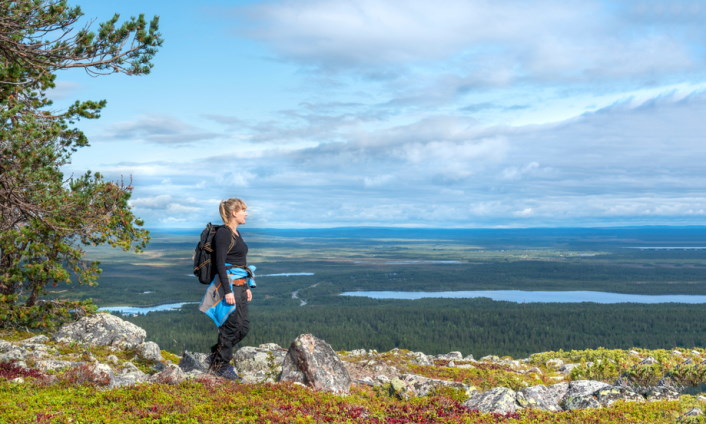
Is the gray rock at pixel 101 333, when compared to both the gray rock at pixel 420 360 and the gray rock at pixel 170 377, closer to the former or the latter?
the gray rock at pixel 170 377

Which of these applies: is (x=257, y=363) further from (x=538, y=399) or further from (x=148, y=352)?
(x=538, y=399)

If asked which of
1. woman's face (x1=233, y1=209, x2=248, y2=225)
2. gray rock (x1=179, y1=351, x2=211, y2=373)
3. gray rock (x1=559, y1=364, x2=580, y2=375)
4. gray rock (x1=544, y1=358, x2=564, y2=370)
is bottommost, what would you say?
gray rock (x1=544, y1=358, x2=564, y2=370)

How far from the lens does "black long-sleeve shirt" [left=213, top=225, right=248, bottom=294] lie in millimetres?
12484

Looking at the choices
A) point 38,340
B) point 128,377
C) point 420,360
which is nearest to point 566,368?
point 420,360

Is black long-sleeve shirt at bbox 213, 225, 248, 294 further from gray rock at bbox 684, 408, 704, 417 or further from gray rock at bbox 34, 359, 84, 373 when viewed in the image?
gray rock at bbox 684, 408, 704, 417

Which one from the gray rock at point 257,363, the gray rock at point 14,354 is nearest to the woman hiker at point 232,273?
the gray rock at point 257,363

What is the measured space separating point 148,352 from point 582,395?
45.6 ft

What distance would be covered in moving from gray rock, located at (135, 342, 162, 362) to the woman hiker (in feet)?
21.0

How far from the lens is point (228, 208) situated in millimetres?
12797

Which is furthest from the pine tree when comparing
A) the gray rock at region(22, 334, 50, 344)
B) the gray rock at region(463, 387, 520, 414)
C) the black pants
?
the gray rock at region(463, 387, 520, 414)

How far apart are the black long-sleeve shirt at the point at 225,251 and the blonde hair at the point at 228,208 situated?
23 cm

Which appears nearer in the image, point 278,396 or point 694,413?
point 694,413

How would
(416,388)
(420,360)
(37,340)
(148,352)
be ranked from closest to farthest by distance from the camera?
(416,388) < (148,352) < (37,340) < (420,360)

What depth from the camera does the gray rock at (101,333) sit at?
20.5 m
